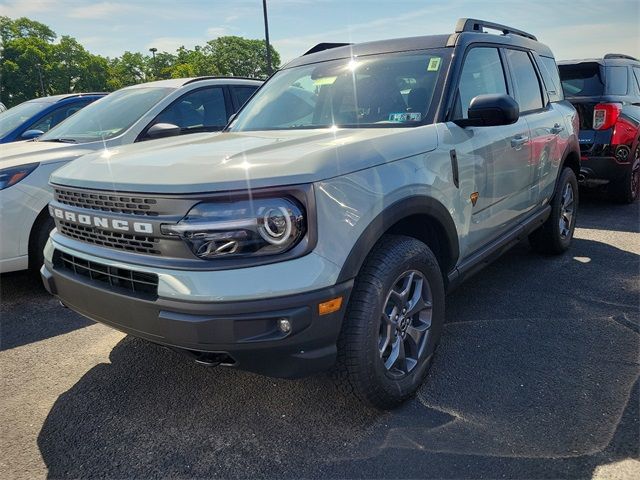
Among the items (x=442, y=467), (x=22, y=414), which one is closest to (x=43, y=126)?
(x=22, y=414)

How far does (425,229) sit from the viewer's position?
2863 mm

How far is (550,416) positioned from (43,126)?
260 inches

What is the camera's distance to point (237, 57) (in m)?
72.4

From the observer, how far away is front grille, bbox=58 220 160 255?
214 cm

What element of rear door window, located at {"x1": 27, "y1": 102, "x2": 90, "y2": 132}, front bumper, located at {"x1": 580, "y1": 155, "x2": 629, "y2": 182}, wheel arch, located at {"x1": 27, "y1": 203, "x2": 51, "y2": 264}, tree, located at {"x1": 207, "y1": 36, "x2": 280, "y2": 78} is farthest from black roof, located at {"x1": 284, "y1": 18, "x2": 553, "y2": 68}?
tree, located at {"x1": 207, "y1": 36, "x2": 280, "y2": 78}

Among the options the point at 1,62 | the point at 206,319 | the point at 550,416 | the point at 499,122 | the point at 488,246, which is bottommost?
the point at 550,416

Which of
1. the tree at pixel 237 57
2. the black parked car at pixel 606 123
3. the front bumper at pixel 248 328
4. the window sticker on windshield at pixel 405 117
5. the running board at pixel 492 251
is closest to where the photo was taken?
the front bumper at pixel 248 328

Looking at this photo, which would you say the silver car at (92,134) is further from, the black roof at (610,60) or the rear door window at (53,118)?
the black roof at (610,60)

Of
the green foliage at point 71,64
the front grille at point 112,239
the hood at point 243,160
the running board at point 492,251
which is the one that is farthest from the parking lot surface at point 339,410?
the green foliage at point 71,64

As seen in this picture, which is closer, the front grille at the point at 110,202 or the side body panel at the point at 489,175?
the front grille at the point at 110,202

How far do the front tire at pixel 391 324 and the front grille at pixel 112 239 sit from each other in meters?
0.88

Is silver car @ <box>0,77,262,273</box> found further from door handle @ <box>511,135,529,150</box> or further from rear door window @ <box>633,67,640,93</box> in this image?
rear door window @ <box>633,67,640,93</box>

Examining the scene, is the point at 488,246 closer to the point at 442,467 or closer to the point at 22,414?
the point at 442,467

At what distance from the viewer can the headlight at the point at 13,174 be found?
3.94 metres
